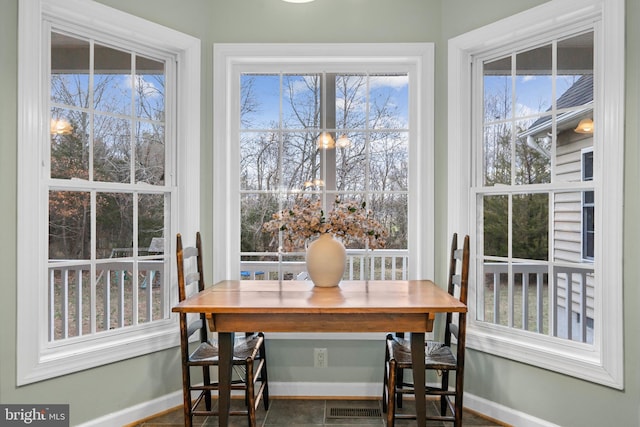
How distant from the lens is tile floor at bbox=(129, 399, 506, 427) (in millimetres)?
2508

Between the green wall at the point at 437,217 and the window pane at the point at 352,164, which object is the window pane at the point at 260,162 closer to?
the green wall at the point at 437,217

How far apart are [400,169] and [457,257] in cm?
78

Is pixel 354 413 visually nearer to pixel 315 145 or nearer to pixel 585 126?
pixel 315 145

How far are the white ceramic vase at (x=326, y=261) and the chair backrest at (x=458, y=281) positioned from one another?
2.26 feet

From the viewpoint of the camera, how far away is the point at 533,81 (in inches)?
99.0

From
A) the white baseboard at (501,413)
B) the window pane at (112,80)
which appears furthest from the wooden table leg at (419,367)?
the window pane at (112,80)

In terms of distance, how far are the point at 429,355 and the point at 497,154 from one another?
132 cm

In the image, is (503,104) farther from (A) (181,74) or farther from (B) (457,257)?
(A) (181,74)

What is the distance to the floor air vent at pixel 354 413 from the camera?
2.60 m

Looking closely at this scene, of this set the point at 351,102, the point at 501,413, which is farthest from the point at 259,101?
the point at 501,413

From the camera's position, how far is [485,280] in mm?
2729

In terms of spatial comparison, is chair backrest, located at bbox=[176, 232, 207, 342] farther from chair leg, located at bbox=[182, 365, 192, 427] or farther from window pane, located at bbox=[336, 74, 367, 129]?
window pane, located at bbox=[336, 74, 367, 129]

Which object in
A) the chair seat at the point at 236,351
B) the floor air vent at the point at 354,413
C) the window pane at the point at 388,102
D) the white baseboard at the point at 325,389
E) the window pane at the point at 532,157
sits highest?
the window pane at the point at 388,102

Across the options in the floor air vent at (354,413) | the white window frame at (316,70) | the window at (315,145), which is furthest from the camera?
the window at (315,145)
